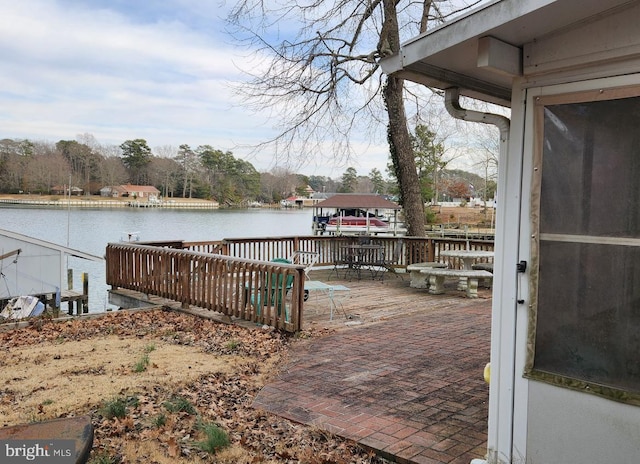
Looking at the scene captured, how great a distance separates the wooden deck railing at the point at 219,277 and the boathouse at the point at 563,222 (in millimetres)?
3579

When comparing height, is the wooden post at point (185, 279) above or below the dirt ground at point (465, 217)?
below

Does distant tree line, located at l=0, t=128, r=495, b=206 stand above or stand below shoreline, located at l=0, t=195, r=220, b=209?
above

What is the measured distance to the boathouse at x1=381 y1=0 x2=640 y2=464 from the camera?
2211 millimetres

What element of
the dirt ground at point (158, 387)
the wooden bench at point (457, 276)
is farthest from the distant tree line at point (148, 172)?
the dirt ground at point (158, 387)

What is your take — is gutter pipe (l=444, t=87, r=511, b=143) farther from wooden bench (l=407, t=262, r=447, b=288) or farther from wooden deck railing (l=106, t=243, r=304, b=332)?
wooden bench (l=407, t=262, r=447, b=288)

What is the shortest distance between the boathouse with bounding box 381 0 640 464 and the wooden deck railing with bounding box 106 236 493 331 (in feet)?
11.7

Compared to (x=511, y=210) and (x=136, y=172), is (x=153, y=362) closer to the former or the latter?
(x=511, y=210)

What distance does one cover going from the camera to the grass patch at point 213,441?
10.2 feet

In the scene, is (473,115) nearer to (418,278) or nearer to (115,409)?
(115,409)

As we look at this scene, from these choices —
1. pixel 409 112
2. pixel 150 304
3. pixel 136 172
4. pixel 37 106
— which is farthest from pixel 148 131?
pixel 150 304

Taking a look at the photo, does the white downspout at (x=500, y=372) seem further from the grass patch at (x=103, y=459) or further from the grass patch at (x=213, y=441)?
the grass patch at (x=103, y=459)

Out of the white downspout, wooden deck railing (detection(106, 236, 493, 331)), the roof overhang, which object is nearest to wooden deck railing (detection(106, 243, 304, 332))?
wooden deck railing (detection(106, 236, 493, 331))

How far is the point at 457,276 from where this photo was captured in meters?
8.64

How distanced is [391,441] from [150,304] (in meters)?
5.67
